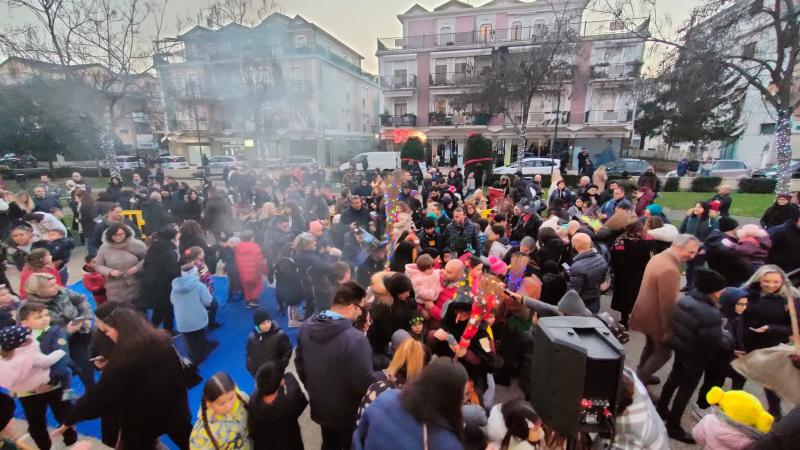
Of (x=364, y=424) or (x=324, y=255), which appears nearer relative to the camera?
(x=364, y=424)

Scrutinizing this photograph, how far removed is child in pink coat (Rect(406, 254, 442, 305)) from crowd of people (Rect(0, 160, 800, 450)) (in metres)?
0.02

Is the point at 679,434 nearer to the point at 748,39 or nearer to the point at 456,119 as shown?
the point at 748,39

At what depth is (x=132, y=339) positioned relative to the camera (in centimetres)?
206

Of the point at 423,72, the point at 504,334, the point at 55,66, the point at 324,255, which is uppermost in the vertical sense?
the point at 423,72

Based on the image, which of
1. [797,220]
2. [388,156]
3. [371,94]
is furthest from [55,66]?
[371,94]

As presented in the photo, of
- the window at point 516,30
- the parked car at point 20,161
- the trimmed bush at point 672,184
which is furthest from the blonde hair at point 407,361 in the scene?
the parked car at point 20,161

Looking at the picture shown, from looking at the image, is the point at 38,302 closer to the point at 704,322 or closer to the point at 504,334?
the point at 504,334

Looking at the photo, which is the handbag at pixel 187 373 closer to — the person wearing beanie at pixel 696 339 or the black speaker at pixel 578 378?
the black speaker at pixel 578 378

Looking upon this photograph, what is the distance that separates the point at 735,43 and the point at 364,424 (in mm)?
14243

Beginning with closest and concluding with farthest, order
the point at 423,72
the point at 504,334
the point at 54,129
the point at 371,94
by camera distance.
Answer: the point at 504,334, the point at 54,129, the point at 423,72, the point at 371,94

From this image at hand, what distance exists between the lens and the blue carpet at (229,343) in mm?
3510

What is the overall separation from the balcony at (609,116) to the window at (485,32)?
358 inches

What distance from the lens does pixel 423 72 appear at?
2797 centimetres

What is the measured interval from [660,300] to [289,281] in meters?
4.08
